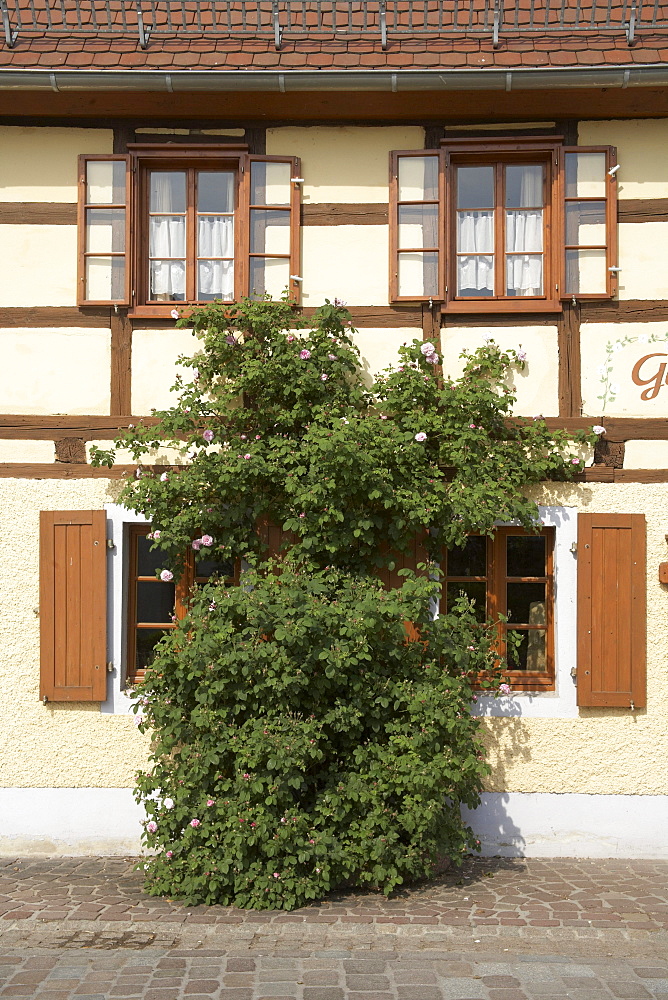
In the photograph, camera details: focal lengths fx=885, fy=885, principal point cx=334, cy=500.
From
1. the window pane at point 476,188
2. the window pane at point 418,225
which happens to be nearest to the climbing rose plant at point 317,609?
the window pane at point 418,225

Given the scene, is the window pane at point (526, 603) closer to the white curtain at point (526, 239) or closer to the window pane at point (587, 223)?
the white curtain at point (526, 239)

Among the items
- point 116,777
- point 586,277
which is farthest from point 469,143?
point 116,777

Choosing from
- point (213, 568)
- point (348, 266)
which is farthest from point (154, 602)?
point (348, 266)

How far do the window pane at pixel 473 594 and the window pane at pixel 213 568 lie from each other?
1.49 metres

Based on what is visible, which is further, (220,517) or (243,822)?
(220,517)

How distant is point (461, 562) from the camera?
6.07 m

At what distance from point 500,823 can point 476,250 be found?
154 inches

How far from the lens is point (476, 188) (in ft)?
20.5

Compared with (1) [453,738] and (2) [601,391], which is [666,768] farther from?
(2) [601,391]

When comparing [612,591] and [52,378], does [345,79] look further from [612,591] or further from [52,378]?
[612,591]

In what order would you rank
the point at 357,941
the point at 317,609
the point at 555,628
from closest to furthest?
1. the point at 357,941
2. the point at 317,609
3. the point at 555,628

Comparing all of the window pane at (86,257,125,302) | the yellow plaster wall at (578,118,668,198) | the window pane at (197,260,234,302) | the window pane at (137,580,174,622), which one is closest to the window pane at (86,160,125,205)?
the window pane at (86,257,125,302)

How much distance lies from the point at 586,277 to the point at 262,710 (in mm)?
3572

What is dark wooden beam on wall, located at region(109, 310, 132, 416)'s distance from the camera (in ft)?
19.7
